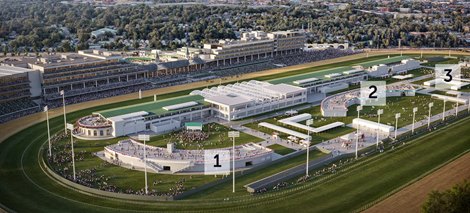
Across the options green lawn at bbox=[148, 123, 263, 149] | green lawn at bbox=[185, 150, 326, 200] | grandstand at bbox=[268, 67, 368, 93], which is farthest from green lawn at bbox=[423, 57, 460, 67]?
green lawn at bbox=[185, 150, 326, 200]

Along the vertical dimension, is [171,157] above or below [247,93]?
below

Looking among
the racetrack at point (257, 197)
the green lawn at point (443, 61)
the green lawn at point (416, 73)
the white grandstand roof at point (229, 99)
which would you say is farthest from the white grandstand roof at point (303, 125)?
the green lawn at point (443, 61)

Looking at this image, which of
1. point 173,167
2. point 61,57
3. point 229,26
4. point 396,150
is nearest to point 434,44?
point 229,26

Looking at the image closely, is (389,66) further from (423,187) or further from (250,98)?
(423,187)

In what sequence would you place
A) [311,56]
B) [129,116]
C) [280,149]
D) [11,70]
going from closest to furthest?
[280,149], [129,116], [11,70], [311,56]

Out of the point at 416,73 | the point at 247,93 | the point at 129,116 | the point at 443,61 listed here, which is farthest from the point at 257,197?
the point at 443,61

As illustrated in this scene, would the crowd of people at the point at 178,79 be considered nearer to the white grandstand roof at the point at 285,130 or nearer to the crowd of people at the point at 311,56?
the crowd of people at the point at 311,56

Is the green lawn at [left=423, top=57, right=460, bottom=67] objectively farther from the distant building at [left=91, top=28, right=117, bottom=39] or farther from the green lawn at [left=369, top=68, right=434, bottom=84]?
the distant building at [left=91, top=28, right=117, bottom=39]
